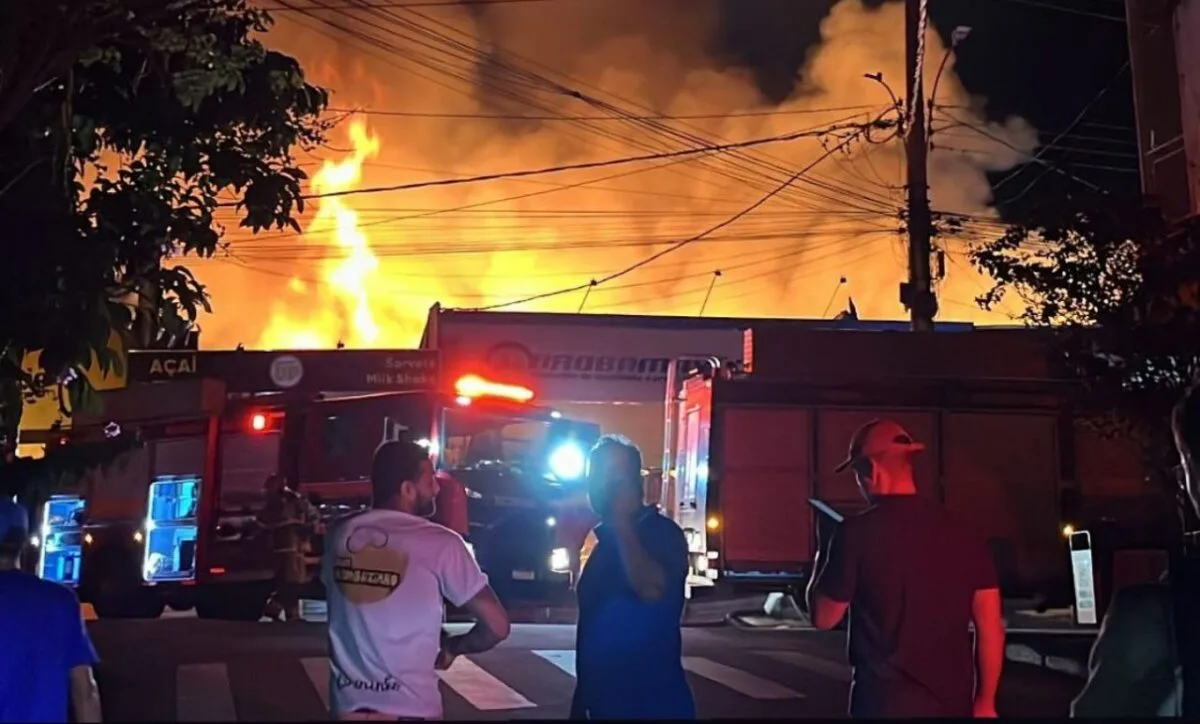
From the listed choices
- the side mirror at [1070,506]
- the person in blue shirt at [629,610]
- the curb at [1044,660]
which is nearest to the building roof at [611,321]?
the side mirror at [1070,506]

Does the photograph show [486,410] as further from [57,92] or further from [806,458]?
[57,92]

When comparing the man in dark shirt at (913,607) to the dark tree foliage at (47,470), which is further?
the dark tree foliage at (47,470)

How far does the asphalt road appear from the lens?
8.94 metres

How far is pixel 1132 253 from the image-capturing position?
519 inches

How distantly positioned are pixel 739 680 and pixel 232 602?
7.73 m

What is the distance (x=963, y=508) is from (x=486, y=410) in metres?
6.03

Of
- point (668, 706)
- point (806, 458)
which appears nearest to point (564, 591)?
point (806, 458)

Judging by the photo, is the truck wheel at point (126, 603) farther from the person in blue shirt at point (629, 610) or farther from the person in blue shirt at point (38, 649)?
the person in blue shirt at point (629, 610)

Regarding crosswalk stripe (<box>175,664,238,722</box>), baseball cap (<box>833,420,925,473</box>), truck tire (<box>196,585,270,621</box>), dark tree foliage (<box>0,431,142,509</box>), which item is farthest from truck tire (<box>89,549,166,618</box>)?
baseball cap (<box>833,420,925,473</box>)

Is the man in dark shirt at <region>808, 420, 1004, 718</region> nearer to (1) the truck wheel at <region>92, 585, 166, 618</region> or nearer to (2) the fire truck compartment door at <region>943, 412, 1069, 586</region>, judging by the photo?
(2) the fire truck compartment door at <region>943, 412, 1069, 586</region>

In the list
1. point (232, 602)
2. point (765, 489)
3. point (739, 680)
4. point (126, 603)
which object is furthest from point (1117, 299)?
point (126, 603)

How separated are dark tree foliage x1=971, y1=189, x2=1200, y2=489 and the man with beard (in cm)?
1060

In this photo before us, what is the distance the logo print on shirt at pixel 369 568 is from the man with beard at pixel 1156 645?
6.91ft

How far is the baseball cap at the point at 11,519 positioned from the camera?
13.0ft
